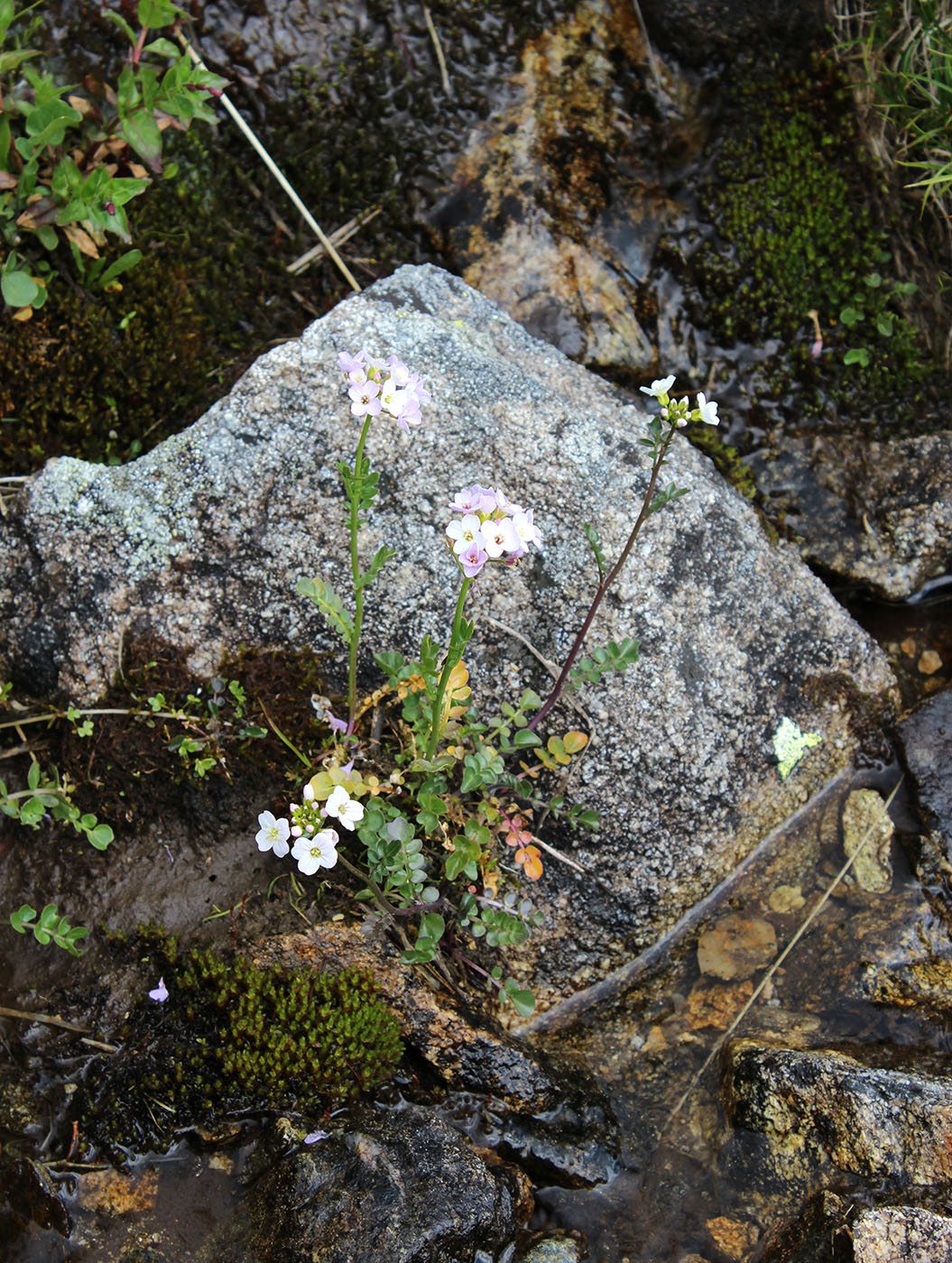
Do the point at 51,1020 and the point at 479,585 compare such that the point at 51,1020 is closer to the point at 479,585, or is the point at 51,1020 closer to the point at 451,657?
the point at 451,657

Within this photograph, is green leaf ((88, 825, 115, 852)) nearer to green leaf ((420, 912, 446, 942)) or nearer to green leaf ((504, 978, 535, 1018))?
green leaf ((420, 912, 446, 942))

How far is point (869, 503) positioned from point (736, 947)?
231 cm

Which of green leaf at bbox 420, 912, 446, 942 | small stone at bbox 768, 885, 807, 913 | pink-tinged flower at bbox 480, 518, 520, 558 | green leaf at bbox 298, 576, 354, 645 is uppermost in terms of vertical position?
pink-tinged flower at bbox 480, 518, 520, 558

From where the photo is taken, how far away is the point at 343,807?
287cm

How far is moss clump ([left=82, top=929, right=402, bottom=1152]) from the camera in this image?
3135mm

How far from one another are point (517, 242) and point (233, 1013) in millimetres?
3822

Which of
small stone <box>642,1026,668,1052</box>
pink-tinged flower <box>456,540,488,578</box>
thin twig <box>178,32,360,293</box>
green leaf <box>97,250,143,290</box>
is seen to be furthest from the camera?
thin twig <box>178,32,360,293</box>

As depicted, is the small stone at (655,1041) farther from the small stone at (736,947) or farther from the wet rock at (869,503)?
the wet rock at (869,503)

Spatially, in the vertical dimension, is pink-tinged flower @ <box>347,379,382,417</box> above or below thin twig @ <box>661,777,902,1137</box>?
above

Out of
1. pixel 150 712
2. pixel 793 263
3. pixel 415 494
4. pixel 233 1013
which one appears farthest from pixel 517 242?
pixel 233 1013

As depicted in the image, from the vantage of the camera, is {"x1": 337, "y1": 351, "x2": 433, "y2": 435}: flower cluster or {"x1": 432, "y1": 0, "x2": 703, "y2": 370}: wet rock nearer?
{"x1": 337, "y1": 351, "x2": 433, "y2": 435}: flower cluster

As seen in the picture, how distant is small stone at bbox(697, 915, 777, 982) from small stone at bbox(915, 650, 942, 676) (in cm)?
156

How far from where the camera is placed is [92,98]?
156 inches

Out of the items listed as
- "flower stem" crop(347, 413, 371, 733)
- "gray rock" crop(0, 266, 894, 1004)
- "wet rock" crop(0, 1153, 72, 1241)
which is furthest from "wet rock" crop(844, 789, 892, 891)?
"wet rock" crop(0, 1153, 72, 1241)
